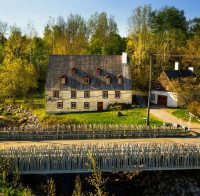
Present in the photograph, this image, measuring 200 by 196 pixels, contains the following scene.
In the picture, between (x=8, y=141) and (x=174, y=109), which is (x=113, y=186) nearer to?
(x=8, y=141)

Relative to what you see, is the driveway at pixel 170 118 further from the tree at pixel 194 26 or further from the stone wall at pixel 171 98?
the tree at pixel 194 26

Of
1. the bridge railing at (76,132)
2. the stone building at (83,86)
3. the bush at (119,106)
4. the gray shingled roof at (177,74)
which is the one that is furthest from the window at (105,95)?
the bridge railing at (76,132)

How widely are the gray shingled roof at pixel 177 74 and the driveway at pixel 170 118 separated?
719 centimetres

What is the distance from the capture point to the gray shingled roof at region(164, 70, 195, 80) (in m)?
62.9

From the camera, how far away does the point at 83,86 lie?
58031 millimetres

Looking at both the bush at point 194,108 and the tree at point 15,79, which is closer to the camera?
the bush at point 194,108

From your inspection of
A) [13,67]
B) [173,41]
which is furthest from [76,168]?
[173,41]

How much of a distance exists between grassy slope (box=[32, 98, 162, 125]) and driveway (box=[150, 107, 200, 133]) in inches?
56.9

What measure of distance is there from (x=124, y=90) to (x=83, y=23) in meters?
46.2

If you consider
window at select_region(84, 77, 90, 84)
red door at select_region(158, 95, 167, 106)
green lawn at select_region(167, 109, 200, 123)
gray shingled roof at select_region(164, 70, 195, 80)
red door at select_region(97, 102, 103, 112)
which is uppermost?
gray shingled roof at select_region(164, 70, 195, 80)

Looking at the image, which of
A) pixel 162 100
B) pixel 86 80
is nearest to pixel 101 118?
pixel 86 80

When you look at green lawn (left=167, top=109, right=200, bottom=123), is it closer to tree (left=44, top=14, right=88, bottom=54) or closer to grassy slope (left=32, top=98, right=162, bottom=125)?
grassy slope (left=32, top=98, right=162, bottom=125)

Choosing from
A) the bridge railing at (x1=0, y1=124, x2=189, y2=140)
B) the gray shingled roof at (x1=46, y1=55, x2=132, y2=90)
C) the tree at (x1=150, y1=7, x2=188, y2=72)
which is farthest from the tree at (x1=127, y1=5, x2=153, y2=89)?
the bridge railing at (x1=0, y1=124, x2=189, y2=140)

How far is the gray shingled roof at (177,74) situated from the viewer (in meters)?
62.9
